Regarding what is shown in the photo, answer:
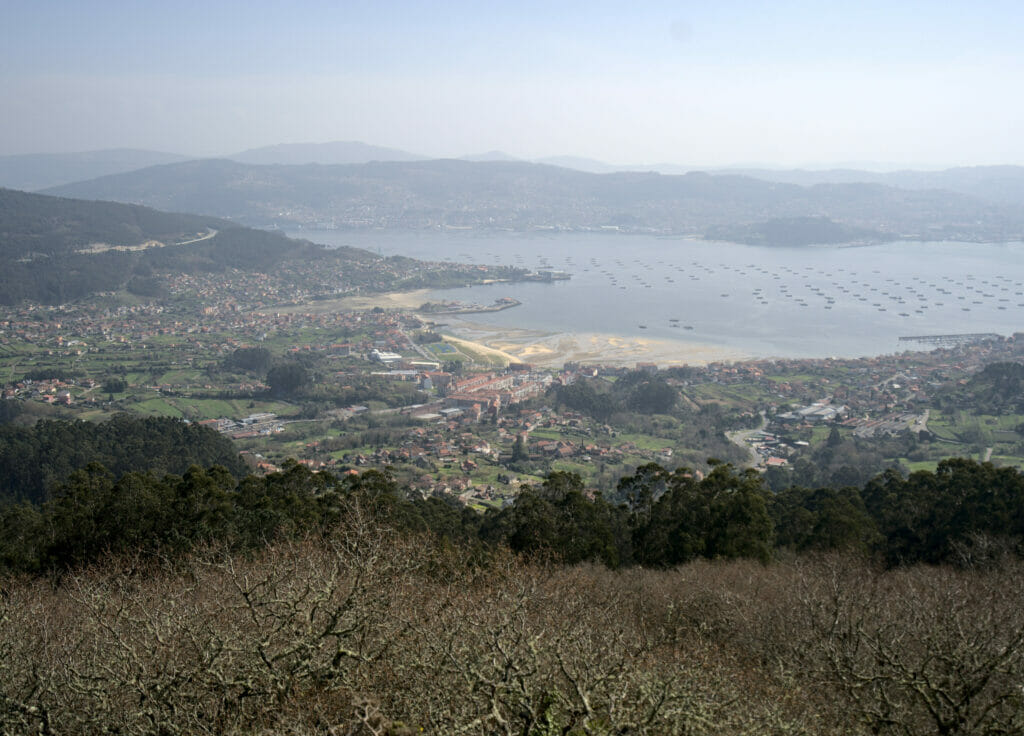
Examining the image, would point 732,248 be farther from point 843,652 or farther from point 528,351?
point 843,652

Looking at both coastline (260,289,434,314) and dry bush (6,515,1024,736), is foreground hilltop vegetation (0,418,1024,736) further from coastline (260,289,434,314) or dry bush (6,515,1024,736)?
coastline (260,289,434,314)

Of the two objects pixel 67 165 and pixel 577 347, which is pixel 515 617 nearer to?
pixel 577 347

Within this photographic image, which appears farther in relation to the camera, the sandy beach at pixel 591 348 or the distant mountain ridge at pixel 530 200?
the distant mountain ridge at pixel 530 200

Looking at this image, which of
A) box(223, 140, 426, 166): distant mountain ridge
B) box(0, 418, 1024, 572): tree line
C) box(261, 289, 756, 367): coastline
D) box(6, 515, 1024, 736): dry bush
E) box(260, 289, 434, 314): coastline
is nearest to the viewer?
box(6, 515, 1024, 736): dry bush

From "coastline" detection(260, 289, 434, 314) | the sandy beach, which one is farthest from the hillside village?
"coastline" detection(260, 289, 434, 314)

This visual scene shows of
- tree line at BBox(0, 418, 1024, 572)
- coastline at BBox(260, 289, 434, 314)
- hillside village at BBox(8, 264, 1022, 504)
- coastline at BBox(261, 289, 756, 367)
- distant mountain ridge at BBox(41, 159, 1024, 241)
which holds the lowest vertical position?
hillside village at BBox(8, 264, 1022, 504)

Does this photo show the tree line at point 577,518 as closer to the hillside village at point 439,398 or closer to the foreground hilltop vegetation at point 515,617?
the foreground hilltop vegetation at point 515,617

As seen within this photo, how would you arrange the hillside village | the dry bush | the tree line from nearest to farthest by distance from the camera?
the dry bush
the tree line
the hillside village

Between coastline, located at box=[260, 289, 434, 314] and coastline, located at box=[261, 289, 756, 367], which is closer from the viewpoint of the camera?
coastline, located at box=[261, 289, 756, 367]

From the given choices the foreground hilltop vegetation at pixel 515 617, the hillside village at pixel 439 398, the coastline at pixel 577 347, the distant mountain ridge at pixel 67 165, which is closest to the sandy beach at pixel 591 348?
the coastline at pixel 577 347
